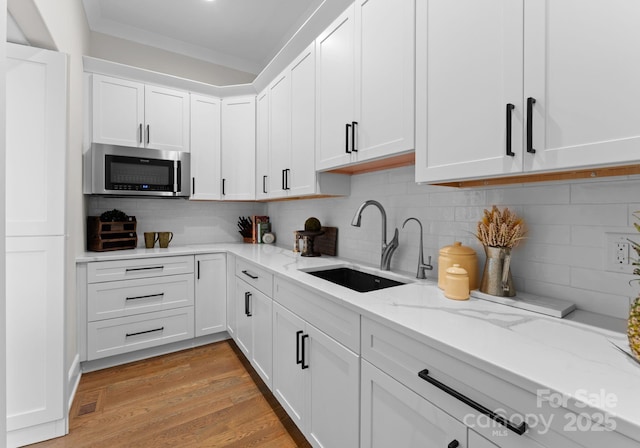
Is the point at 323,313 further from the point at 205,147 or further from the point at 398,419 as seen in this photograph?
the point at 205,147

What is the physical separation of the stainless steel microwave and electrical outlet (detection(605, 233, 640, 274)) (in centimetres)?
297

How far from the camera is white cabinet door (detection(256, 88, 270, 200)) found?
2840 mm

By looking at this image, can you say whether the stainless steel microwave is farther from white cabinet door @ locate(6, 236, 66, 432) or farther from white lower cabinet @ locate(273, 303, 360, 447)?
white lower cabinet @ locate(273, 303, 360, 447)

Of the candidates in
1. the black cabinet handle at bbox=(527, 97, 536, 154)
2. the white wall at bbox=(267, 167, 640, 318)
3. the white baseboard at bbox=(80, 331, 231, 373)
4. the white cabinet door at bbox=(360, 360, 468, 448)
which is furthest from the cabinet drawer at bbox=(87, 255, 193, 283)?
the black cabinet handle at bbox=(527, 97, 536, 154)

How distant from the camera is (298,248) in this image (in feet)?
8.43

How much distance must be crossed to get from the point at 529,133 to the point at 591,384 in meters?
0.69

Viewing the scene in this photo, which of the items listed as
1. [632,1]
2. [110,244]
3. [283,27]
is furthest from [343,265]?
[283,27]

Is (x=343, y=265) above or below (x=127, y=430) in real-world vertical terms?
above

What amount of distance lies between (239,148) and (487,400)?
9.72 ft

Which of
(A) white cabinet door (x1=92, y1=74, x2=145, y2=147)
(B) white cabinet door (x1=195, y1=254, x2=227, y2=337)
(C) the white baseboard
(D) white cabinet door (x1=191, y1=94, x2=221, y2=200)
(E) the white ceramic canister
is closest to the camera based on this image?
(E) the white ceramic canister

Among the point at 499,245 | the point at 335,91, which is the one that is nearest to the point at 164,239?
the point at 335,91

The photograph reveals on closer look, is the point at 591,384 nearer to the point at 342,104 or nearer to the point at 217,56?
the point at 342,104

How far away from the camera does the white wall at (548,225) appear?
1011 mm

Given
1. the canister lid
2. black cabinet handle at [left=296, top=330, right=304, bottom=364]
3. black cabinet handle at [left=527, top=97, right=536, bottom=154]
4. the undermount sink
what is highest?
black cabinet handle at [left=527, top=97, right=536, bottom=154]
